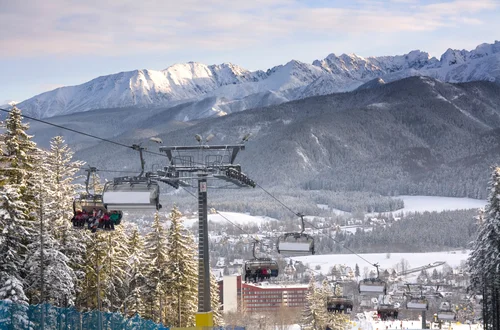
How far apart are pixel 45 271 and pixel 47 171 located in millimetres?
6292

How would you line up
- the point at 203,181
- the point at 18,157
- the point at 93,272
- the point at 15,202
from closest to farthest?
the point at 203,181 → the point at 15,202 → the point at 18,157 → the point at 93,272

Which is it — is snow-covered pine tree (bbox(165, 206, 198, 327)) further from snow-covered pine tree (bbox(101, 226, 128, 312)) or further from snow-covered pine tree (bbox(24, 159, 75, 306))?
snow-covered pine tree (bbox(24, 159, 75, 306))

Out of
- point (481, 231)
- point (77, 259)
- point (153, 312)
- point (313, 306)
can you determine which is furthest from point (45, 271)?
point (313, 306)

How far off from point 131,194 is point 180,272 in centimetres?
2731

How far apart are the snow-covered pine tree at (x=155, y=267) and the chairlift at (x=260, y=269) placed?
1076 centimetres

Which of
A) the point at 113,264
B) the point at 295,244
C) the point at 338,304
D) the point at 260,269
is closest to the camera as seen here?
the point at 295,244

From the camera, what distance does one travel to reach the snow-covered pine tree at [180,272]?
185ft

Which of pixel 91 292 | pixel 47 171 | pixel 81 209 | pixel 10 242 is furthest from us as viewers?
pixel 91 292

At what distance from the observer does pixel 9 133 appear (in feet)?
136

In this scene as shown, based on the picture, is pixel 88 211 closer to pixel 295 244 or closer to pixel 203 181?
pixel 203 181

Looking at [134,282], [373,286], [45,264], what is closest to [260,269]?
[45,264]

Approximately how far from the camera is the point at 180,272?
186ft

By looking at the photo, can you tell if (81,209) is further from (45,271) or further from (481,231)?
(481,231)

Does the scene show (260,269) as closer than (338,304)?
Yes
